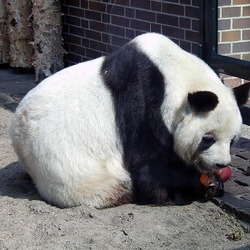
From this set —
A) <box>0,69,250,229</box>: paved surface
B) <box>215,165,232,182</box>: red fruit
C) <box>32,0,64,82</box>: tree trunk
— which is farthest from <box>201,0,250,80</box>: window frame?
<box>32,0,64,82</box>: tree trunk

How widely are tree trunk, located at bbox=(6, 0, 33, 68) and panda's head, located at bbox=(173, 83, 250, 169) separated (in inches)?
205

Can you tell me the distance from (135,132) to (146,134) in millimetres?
80

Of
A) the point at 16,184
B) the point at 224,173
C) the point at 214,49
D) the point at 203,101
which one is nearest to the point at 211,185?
the point at 224,173

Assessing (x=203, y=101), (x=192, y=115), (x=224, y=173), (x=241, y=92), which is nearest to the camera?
(x=203, y=101)

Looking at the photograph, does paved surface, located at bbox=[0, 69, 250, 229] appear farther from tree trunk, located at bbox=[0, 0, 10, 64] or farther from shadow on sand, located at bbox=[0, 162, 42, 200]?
tree trunk, located at bbox=[0, 0, 10, 64]

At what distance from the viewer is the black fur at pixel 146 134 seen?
197 inches

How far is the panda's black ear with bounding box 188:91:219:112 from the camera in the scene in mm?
4785

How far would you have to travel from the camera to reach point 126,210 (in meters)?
5.15

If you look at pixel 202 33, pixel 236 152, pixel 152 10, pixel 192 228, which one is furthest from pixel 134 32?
pixel 192 228

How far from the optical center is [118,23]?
335 inches

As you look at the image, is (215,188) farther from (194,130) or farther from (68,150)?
(68,150)

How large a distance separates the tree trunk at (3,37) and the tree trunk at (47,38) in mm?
892

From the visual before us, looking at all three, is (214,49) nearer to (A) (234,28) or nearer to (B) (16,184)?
(A) (234,28)

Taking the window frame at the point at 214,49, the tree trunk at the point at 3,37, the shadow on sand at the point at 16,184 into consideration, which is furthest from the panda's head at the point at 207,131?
the tree trunk at the point at 3,37
